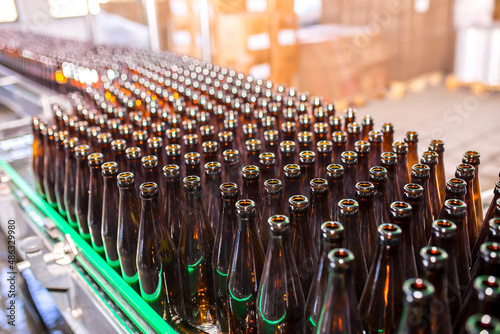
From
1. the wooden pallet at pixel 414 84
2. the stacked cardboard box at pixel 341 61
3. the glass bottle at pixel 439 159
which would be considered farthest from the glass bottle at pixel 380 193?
the wooden pallet at pixel 414 84

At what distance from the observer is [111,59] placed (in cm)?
341

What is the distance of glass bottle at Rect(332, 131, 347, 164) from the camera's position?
1.29 m

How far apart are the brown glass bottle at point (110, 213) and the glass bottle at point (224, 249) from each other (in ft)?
1.14

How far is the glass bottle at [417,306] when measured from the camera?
517mm

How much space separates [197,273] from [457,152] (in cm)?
379

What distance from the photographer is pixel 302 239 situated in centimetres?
87

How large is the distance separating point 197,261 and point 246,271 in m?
0.20

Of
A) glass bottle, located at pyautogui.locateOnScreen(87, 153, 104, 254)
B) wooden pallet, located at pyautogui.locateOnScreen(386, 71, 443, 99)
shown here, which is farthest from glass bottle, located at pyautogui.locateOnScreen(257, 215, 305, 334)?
wooden pallet, located at pyautogui.locateOnScreen(386, 71, 443, 99)

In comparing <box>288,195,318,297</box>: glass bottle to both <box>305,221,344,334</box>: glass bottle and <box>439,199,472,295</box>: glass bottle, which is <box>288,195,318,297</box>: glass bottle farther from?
<box>439,199,472,295</box>: glass bottle

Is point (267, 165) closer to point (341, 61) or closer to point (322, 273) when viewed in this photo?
point (322, 273)

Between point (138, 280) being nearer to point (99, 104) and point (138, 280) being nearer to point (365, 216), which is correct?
point (365, 216)

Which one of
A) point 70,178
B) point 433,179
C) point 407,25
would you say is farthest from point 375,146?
point 407,25

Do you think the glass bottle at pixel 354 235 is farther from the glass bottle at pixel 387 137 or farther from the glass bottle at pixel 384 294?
the glass bottle at pixel 387 137

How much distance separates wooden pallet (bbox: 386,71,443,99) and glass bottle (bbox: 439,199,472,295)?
232 inches
